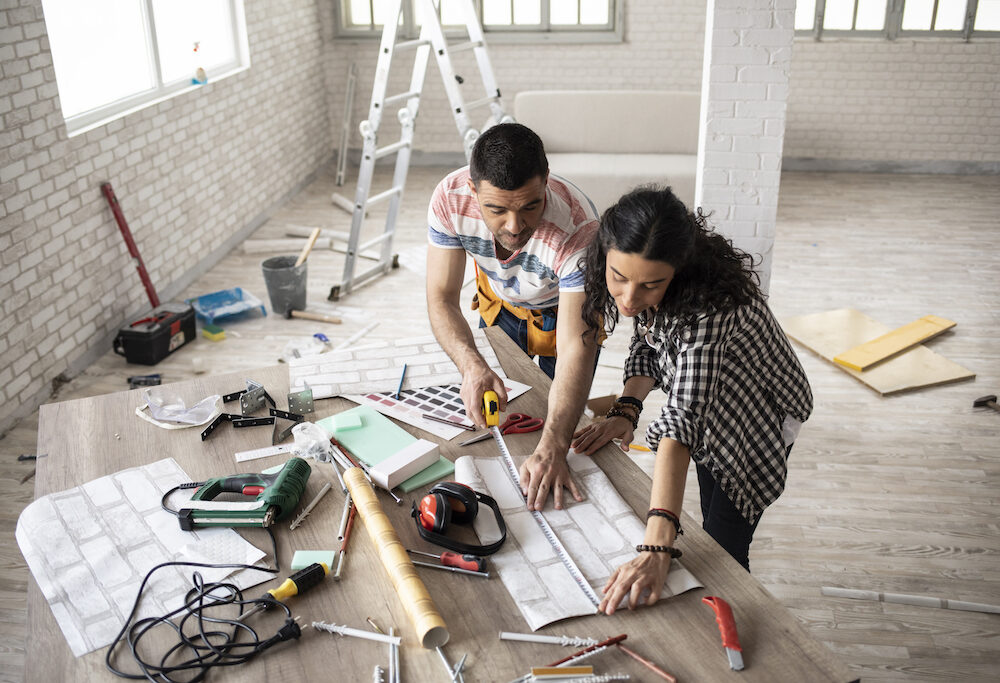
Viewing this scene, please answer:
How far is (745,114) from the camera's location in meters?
3.36

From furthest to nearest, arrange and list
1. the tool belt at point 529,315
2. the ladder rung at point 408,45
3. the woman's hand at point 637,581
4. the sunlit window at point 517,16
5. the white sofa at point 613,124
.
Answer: the sunlit window at point 517,16, the white sofa at point 613,124, the ladder rung at point 408,45, the tool belt at point 529,315, the woman's hand at point 637,581

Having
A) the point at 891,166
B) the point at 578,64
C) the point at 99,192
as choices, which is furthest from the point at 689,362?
the point at 891,166

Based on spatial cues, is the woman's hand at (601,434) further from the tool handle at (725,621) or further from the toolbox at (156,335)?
the toolbox at (156,335)

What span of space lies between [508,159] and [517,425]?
0.59 metres

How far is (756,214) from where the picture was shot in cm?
353

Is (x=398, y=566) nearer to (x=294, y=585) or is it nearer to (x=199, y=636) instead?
(x=294, y=585)

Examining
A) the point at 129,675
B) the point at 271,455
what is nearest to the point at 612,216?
the point at 271,455

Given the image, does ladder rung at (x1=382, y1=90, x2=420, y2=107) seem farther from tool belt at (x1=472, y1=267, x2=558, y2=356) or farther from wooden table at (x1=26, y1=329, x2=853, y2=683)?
wooden table at (x1=26, y1=329, x2=853, y2=683)

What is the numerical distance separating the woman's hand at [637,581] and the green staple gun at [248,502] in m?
0.63

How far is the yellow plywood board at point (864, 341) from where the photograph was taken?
12.4 ft

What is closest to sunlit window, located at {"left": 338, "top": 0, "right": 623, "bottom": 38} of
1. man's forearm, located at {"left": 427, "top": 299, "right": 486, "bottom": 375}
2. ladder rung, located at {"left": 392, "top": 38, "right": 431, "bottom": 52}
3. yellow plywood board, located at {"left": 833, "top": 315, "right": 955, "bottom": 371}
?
ladder rung, located at {"left": 392, "top": 38, "right": 431, "bottom": 52}

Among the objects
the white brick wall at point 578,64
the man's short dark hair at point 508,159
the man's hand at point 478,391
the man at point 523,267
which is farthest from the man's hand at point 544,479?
the white brick wall at point 578,64

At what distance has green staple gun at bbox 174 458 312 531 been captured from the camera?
Result: 1539mm

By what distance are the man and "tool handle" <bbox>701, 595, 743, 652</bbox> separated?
36cm
